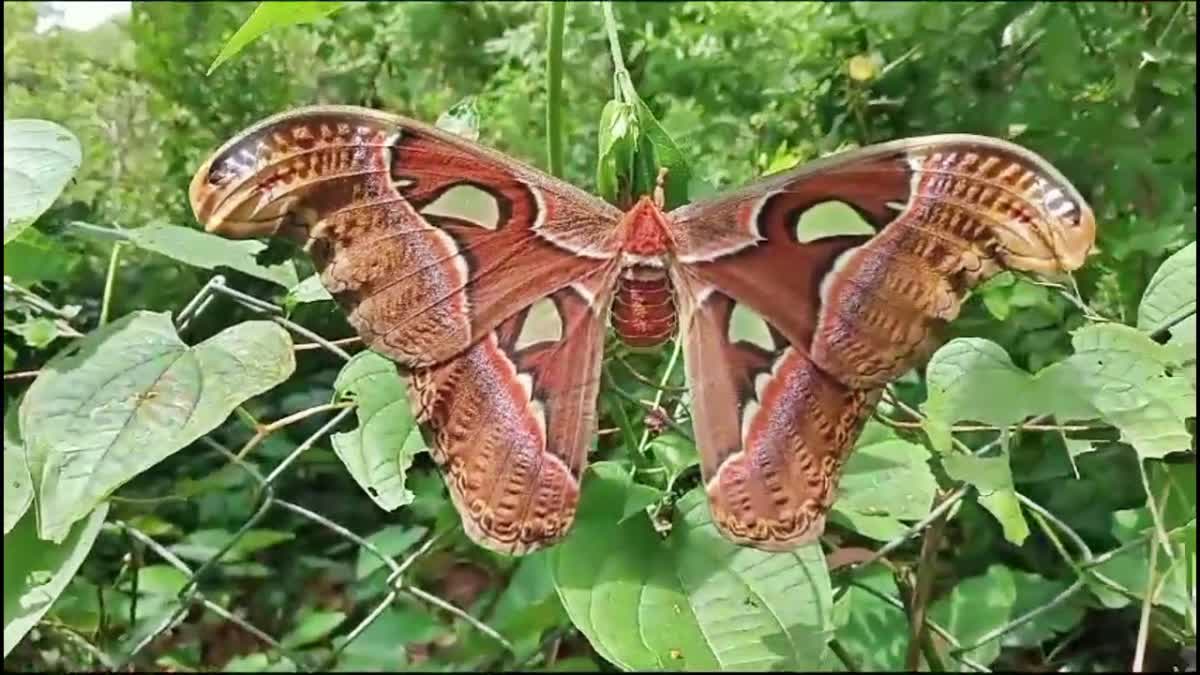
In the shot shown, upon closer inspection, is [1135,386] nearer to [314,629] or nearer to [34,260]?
[34,260]

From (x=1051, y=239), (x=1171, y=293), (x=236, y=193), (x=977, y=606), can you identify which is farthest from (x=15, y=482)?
(x=977, y=606)

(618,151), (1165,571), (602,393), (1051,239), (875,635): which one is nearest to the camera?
(1051,239)

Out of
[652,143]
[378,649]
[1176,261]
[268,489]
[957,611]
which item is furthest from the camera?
[378,649]

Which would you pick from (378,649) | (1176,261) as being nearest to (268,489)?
(378,649)

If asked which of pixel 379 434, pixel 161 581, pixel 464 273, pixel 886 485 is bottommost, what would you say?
pixel 161 581

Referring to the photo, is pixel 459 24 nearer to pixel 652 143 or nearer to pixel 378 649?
pixel 378 649

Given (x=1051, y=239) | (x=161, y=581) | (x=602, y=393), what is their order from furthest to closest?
(x=161, y=581) < (x=602, y=393) < (x=1051, y=239)

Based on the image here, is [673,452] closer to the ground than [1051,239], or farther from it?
closer to the ground
